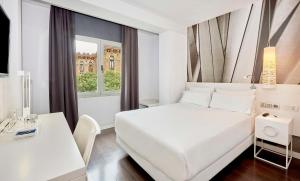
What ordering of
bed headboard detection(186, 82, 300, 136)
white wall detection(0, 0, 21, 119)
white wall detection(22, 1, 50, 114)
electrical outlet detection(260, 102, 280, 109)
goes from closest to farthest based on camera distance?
white wall detection(0, 0, 21, 119), bed headboard detection(186, 82, 300, 136), electrical outlet detection(260, 102, 280, 109), white wall detection(22, 1, 50, 114)

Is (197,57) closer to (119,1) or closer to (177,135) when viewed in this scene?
(119,1)

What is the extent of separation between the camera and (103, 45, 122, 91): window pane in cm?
337

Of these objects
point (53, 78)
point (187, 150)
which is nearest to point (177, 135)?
point (187, 150)

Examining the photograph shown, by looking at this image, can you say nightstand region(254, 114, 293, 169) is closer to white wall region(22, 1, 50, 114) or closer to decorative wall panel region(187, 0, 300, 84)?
decorative wall panel region(187, 0, 300, 84)

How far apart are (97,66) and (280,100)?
3.38 meters

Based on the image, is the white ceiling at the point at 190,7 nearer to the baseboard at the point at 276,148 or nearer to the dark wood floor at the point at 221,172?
the baseboard at the point at 276,148

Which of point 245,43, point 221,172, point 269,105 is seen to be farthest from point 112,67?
point 269,105

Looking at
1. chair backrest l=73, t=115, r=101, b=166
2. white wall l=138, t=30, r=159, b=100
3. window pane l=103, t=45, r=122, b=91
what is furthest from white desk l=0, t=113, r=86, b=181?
white wall l=138, t=30, r=159, b=100

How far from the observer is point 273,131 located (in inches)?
76.5

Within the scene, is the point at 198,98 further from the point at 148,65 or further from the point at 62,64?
the point at 62,64

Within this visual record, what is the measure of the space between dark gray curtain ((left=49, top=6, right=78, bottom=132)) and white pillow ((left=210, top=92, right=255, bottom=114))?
2.68m

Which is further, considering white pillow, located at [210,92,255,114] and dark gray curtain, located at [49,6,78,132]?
dark gray curtain, located at [49,6,78,132]

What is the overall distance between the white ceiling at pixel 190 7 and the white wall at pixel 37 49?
1504 mm

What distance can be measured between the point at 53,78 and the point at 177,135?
232cm
